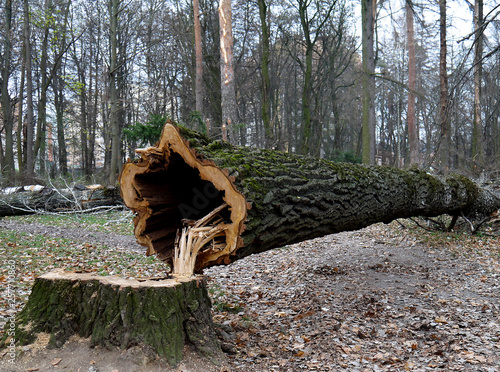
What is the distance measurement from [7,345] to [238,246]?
5.52ft

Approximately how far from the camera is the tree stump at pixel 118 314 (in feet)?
7.65

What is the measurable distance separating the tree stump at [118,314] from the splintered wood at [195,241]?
12.5 inches

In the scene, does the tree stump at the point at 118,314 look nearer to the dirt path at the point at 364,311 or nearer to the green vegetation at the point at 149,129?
the dirt path at the point at 364,311

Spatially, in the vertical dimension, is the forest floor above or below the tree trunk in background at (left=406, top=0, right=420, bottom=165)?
below

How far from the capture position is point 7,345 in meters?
2.36

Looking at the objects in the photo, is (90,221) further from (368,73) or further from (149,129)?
(368,73)

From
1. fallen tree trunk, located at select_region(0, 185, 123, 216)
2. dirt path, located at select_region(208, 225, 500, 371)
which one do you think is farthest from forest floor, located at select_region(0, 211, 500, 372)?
fallen tree trunk, located at select_region(0, 185, 123, 216)

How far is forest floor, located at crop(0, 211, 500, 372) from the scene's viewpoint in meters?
2.69

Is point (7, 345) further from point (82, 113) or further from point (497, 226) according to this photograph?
point (82, 113)

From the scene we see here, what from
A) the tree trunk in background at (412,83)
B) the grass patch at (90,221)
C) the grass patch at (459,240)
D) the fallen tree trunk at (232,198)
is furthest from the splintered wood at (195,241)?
the tree trunk in background at (412,83)

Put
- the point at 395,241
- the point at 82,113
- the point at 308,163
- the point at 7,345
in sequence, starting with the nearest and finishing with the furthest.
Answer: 1. the point at 7,345
2. the point at 308,163
3. the point at 395,241
4. the point at 82,113

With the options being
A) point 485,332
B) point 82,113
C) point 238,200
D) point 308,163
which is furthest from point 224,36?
point 82,113

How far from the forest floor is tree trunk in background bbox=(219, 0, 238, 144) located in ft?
17.1

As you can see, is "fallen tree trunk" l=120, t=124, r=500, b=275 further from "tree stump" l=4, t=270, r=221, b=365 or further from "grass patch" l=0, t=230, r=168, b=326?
"grass patch" l=0, t=230, r=168, b=326
